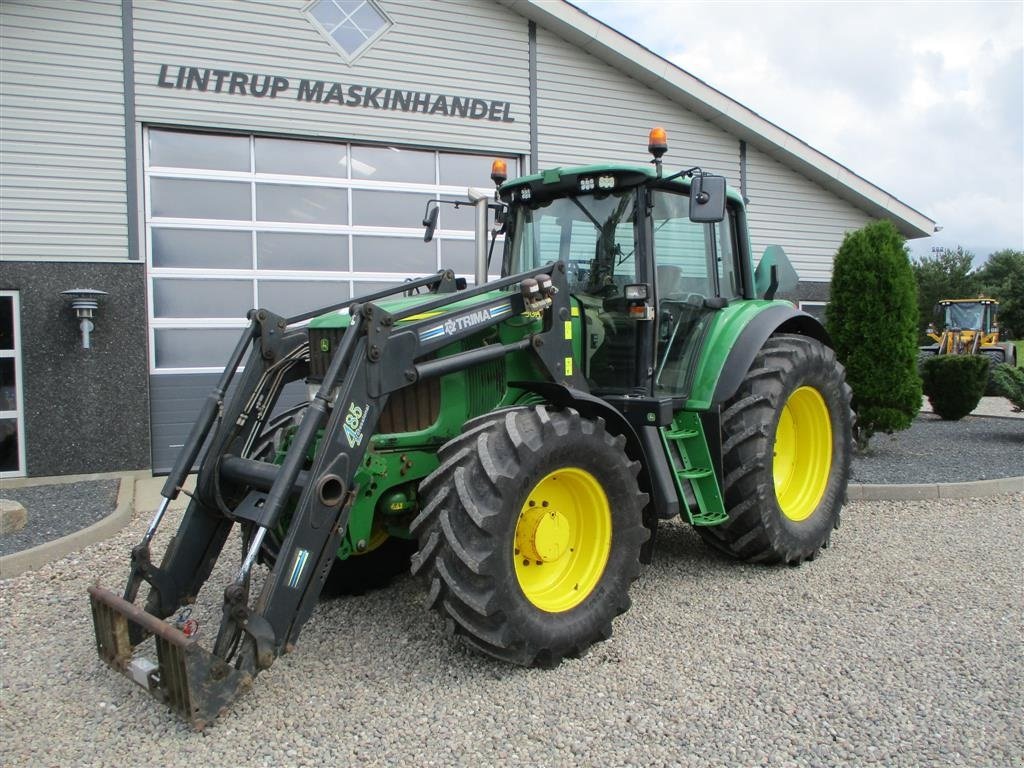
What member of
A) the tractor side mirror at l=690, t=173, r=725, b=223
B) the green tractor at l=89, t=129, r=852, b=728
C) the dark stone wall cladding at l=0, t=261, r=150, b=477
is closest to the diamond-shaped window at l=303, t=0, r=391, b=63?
the dark stone wall cladding at l=0, t=261, r=150, b=477

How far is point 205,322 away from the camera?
8.99m

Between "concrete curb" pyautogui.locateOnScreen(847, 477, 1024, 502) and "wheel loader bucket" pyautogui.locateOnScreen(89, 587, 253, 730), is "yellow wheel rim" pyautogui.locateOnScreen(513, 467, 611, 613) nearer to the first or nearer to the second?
"wheel loader bucket" pyautogui.locateOnScreen(89, 587, 253, 730)

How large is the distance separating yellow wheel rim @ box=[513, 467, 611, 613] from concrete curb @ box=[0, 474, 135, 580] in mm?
3498

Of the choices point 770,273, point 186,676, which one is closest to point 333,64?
point 770,273

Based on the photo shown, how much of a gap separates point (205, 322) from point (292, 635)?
6.48 m

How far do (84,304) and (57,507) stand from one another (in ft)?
7.47

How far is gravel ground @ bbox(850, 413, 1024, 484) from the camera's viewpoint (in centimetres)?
784

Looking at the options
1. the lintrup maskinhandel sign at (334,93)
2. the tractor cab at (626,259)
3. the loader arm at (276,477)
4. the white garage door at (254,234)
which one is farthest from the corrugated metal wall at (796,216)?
the loader arm at (276,477)

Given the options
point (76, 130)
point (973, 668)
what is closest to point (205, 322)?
point (76, 130)

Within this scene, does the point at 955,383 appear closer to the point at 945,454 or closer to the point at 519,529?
the point at 945,454

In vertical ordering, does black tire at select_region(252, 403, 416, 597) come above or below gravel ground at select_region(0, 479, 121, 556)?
above

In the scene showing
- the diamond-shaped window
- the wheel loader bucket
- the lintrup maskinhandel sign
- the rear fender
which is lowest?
the wheel loader bucket

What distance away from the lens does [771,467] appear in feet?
16.3

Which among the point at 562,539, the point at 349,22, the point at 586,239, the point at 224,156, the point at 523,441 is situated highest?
the point at 349,22
